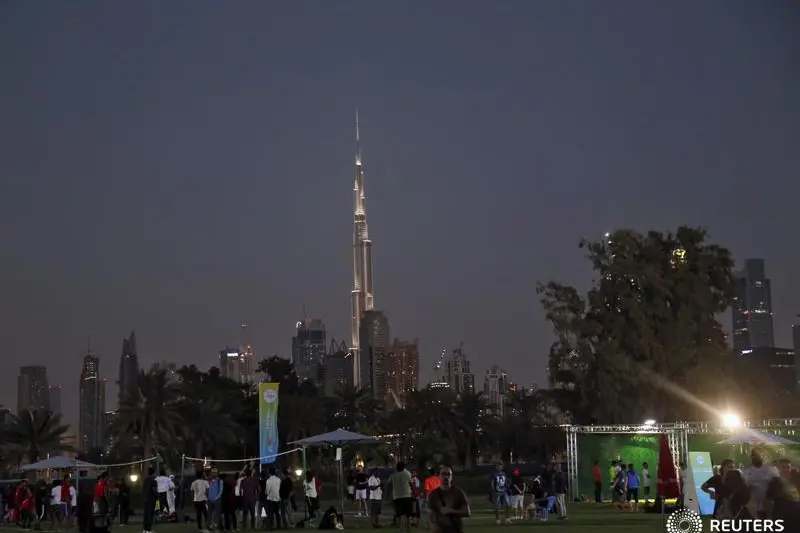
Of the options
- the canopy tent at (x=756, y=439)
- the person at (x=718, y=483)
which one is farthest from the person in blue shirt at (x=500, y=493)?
the person at (x=718, y=483)

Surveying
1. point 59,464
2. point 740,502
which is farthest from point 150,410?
point 740,502

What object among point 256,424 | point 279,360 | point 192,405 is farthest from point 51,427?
point 279,360

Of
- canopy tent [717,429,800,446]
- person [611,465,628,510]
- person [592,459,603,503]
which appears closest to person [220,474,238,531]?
person [611,465,628,510]

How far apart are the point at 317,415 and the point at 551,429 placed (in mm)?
14930

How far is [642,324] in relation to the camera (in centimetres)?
4934

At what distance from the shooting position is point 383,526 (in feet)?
84.9

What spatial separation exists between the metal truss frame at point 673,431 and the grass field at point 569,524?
8.91ft

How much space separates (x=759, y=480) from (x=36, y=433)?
167 ft

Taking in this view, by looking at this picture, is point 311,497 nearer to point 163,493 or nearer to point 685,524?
point 163,493

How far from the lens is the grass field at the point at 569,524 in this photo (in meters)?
22.9

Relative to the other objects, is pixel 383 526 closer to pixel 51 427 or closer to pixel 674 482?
pixel 674 482

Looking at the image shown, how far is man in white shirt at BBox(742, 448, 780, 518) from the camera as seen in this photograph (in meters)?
13.3

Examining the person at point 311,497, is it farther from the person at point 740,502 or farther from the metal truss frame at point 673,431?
the person at point 740,502

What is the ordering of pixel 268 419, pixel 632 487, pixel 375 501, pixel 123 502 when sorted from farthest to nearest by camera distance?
pixel 268 419 < pixel 632 487 < pixel 123 502 < pixel 375 501
